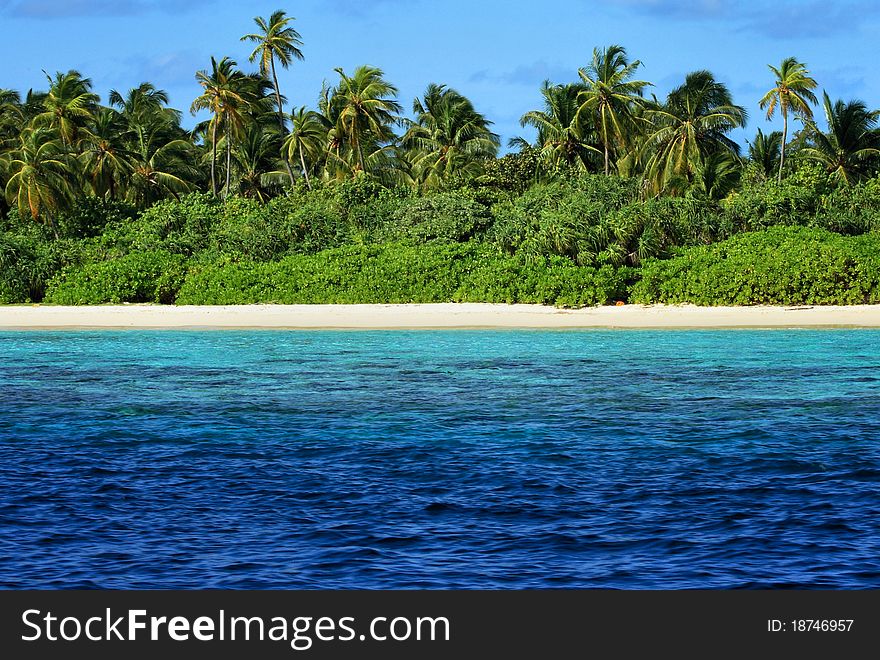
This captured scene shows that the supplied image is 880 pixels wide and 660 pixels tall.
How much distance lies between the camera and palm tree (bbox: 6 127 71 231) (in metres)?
39.0

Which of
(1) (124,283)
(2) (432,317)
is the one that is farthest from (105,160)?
(2) (432,317)

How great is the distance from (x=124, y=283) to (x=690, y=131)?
2402 cm

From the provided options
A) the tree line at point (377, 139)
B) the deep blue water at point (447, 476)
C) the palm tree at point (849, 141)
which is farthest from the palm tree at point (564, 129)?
the deep blue water at point (447, 476)

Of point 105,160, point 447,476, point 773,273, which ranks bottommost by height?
point 447,476

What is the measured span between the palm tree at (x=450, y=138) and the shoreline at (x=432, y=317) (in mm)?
21232

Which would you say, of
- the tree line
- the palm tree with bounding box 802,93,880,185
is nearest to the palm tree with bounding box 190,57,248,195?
the tree line

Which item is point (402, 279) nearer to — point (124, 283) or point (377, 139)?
point (124, 283)

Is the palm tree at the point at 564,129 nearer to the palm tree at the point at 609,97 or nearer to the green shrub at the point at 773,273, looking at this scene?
the palm tree at the point at 609,97

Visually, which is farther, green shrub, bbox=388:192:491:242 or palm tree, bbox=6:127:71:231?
Result: palm tree, bbox=6:127:71:231

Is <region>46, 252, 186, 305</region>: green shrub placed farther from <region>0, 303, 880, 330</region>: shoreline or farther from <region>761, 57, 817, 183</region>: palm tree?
<region>761, 57, 817, 183</region>: palm tree

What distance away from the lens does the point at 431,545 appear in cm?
759

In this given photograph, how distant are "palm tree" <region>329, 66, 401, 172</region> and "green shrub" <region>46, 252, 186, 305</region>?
1809cm

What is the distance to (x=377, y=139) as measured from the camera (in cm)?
5534

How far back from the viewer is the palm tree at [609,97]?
4622cm
